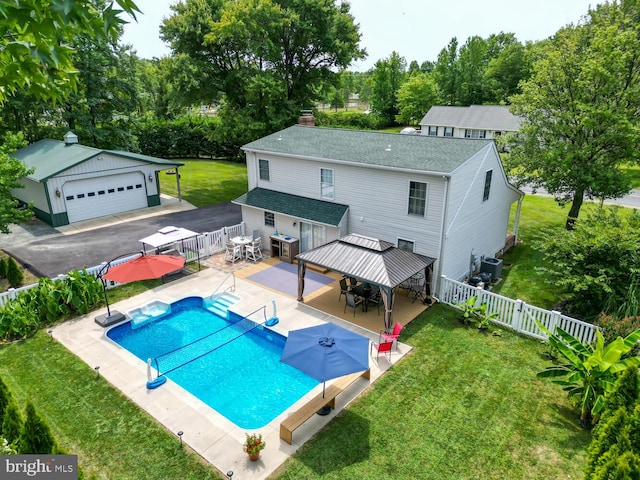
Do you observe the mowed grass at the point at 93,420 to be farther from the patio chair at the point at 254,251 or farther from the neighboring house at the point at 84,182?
the neighboring house at the point at 84,182

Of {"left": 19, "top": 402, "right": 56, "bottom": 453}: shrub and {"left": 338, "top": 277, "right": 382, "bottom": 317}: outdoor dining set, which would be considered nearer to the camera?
{"left": 19, "top": 402, "right": 56, "bottom": 453}: shrub

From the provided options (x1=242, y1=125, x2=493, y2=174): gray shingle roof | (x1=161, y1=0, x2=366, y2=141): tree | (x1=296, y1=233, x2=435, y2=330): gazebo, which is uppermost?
(x1=161, y1=0, x2=366, y2=141): tree

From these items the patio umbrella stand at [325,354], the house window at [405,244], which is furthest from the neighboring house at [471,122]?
the patio umbrella stand at [325,354]

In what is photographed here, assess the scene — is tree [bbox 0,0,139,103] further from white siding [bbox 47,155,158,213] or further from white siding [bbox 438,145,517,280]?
white siding [bbox 47,155,158,213]

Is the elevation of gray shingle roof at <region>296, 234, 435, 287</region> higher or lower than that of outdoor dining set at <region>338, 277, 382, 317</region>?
higher

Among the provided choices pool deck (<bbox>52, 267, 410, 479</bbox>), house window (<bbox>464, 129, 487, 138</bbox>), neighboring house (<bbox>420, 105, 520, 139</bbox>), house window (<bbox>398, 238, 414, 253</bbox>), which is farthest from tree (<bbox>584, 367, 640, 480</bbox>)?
house window (<bbox>464, 129, 487, 138</bbox>)

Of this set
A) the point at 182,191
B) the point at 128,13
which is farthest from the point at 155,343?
the point at 182,191

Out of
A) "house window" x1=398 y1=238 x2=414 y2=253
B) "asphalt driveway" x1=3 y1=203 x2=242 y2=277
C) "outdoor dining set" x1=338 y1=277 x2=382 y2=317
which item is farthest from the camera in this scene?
"asphalt driveway" x1=3 y1=203 x2=242 y2=277
